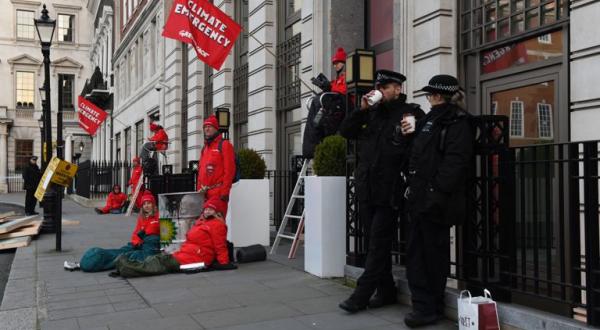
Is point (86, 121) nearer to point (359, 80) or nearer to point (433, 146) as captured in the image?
point (359, 80)

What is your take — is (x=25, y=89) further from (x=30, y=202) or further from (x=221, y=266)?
(x=221, y=266)

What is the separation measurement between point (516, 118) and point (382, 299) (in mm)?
2882

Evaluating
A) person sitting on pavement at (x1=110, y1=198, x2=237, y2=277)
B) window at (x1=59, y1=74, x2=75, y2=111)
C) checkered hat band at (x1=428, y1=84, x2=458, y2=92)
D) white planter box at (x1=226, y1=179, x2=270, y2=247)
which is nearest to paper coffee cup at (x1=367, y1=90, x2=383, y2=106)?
checkered hat band at (x1=428, y1=84, x2=458, y2=92)

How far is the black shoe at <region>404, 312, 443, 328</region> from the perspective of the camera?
16.3ft

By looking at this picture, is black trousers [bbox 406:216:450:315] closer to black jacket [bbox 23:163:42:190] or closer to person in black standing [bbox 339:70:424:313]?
person in black standing [bbox 339:70:424:313]

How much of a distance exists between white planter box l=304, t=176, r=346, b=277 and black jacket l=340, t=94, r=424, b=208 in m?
1.43

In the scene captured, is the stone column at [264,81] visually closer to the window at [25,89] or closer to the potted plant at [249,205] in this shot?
the potted plant at [249,205]

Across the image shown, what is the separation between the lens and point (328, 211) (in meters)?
7.11

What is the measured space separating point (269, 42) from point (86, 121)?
12.5m

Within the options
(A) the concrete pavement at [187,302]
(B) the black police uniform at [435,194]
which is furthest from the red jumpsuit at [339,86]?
(B) the black police uniform at [435,194]

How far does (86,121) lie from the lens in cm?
2370

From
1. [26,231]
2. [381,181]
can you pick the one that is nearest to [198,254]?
[381,181]

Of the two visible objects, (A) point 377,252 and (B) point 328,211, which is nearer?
(A) point 377,252

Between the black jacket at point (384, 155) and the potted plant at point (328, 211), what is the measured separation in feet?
4.72
